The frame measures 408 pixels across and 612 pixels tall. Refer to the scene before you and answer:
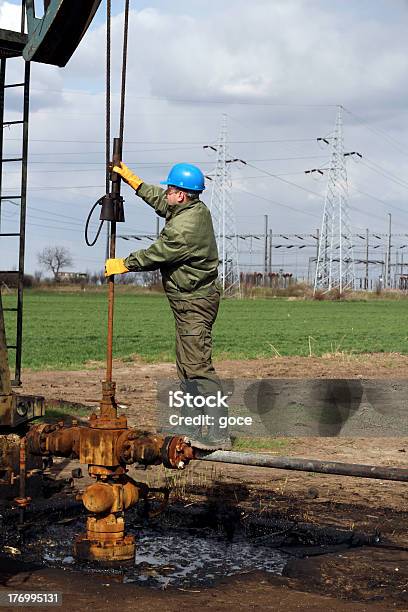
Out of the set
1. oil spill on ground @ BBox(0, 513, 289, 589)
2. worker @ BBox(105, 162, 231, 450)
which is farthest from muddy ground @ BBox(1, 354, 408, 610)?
worker @ BBox(105, 162, 231, 450)

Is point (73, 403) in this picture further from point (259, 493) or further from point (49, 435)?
point (49, 435)

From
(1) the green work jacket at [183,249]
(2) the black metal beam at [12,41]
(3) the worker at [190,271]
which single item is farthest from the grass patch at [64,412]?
(2) the black metal beam at [12,41]

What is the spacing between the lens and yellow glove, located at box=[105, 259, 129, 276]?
6088 mm

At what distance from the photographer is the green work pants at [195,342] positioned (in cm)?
727

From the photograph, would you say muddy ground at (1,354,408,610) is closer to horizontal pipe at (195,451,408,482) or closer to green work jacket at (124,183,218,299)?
horizontal pipe at (195,451,408,482)

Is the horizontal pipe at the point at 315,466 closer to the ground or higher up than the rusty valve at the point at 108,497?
higher up

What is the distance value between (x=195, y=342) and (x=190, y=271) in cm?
55

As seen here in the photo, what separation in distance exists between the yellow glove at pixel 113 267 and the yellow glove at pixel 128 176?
53cm

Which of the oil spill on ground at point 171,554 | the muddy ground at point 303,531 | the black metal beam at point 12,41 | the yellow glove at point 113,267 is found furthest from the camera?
the black metal beam at point 12,41

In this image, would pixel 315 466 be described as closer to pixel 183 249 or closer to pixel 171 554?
pixel 171 554

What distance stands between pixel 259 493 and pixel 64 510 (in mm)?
1452

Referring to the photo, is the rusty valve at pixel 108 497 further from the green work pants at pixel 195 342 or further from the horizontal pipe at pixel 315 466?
the green work pants at pixel 195 342

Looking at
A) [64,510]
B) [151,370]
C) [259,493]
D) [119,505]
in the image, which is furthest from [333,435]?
[151,370]

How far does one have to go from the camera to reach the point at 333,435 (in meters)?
10.4
